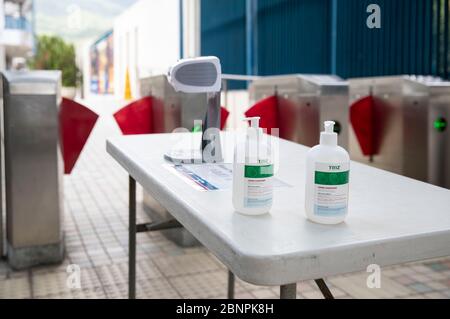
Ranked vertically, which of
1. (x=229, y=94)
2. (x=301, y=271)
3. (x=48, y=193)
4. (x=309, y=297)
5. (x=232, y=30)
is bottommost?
(x=309, y=297)

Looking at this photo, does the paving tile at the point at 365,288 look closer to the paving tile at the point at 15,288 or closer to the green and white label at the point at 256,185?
the paving tile at the point at 15,288

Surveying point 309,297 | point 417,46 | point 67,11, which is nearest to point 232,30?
point 417,46

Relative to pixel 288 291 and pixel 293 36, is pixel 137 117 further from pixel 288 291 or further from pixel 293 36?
pixel 293 36

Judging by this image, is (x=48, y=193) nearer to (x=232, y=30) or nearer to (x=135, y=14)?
(x=232, y=30)

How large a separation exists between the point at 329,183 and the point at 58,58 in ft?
63.9

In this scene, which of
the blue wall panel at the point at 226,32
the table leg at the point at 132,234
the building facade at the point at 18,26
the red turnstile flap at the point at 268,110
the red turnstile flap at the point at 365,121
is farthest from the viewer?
the building facade at the point at 18,26

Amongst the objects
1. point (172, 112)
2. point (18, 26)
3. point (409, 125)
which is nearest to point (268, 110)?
point (172, 112)

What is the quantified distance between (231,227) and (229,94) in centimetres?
591

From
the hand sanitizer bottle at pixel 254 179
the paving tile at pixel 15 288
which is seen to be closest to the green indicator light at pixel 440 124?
the paving tile at pixel 15 288

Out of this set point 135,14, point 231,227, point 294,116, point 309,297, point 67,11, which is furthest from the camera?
point 135,14

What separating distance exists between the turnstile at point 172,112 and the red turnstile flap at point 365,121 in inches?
51.4

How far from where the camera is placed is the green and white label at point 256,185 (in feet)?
3.13

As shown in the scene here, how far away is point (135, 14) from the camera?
764cm

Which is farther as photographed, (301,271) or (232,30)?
(232,30)
